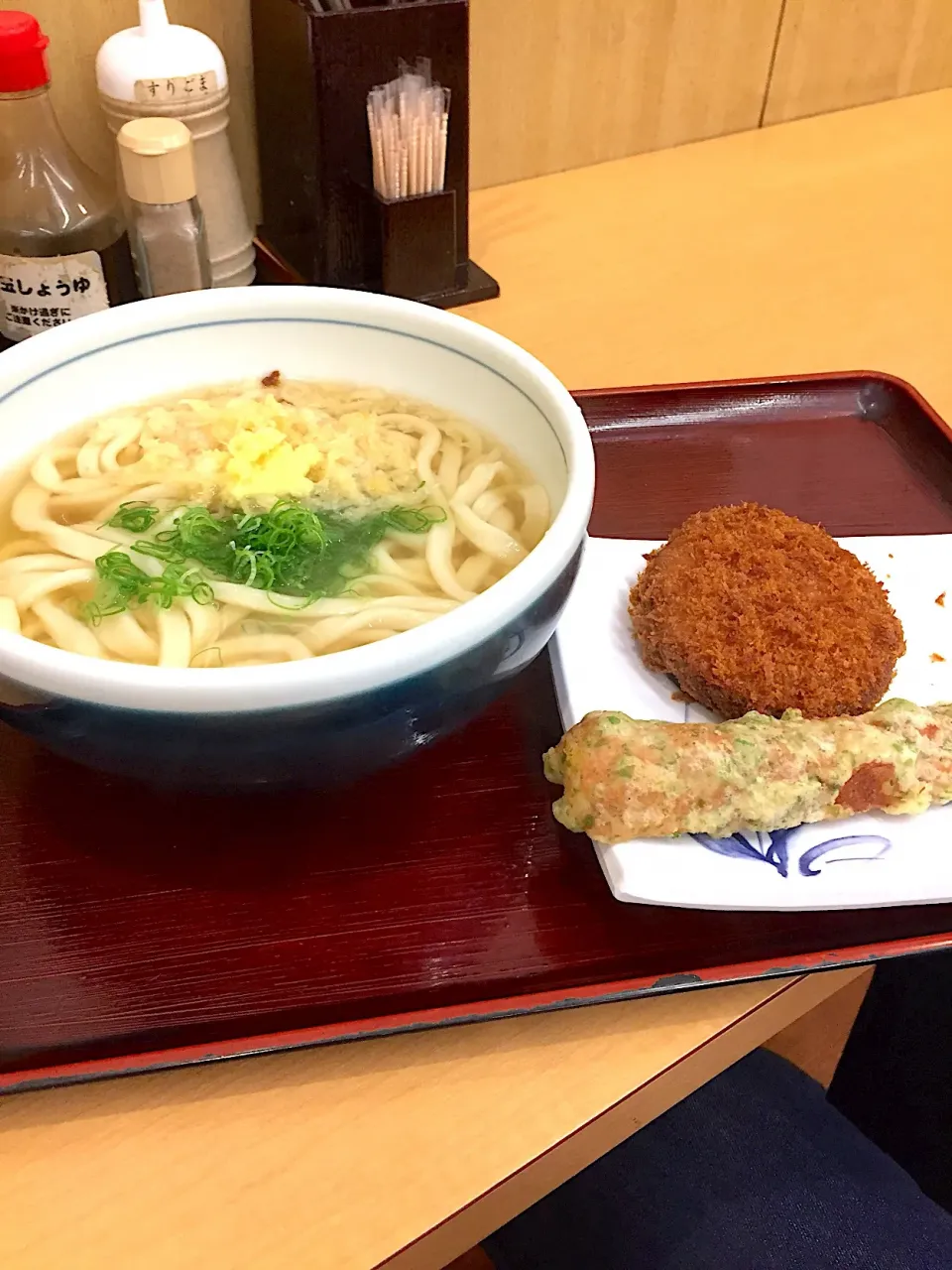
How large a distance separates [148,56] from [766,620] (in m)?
0.93

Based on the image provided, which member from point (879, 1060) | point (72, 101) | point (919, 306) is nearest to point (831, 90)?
point (919, 306)

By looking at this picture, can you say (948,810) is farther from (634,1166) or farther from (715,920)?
(634,1166)

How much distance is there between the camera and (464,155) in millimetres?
1344

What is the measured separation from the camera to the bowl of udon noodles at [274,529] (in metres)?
0.60

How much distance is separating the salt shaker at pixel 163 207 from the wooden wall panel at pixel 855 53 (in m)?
1.20

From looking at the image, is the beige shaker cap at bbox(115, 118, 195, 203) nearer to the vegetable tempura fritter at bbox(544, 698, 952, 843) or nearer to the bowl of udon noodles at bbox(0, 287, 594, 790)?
the bowl of udon noodles at bbox(0, 287, 594, 790)

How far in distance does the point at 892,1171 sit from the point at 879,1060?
0.25 meters

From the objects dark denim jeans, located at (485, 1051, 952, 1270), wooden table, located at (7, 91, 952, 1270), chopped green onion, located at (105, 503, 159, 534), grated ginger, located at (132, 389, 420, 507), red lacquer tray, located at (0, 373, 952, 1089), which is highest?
grated ginger, located at (132, 389, 420, 507)

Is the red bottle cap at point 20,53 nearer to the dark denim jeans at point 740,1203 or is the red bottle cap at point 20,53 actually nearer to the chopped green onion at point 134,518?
the chopped green onion at point 134,518

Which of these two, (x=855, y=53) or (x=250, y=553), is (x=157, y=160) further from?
(x=855, y=53)

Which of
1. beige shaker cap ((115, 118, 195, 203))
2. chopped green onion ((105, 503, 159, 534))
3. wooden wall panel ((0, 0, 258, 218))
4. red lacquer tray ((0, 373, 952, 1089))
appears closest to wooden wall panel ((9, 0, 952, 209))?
wooden wall panel ((0, 0, 258, 218))

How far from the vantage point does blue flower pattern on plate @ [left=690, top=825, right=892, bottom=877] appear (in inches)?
28.5

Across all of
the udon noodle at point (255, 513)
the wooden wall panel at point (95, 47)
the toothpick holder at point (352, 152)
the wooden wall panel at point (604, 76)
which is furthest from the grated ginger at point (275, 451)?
the wooden wall panel at point (604, 76)

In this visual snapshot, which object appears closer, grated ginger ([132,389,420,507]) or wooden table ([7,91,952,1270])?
wooden table ([7,91,952,1270])
